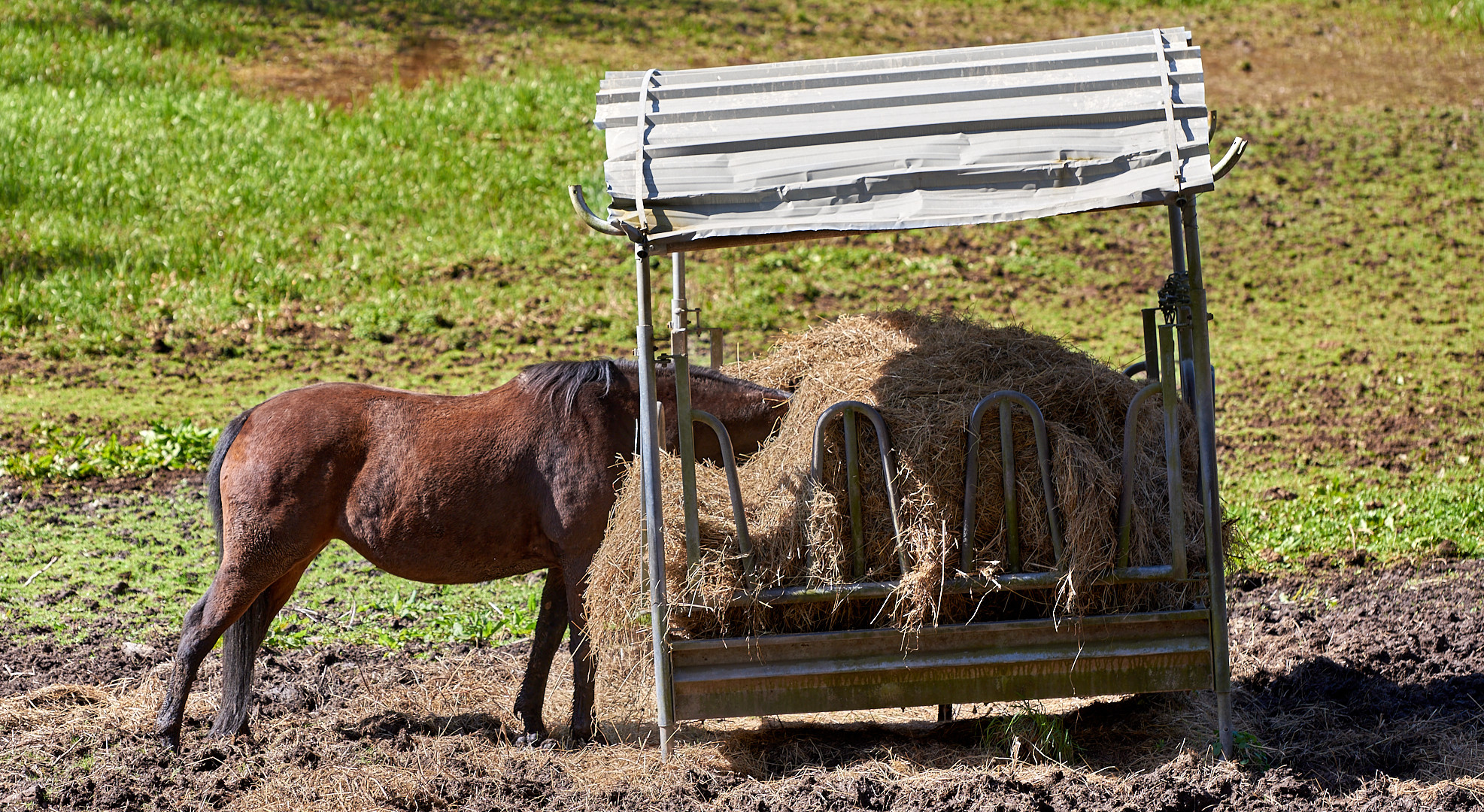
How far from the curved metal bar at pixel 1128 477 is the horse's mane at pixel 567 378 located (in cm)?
213

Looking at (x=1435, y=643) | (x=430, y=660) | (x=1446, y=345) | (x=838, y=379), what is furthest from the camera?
(x=1446, y=345)

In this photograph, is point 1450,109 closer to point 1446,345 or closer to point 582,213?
point 1446,345

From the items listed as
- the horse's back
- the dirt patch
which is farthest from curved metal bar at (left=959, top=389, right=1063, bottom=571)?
the dirt patch

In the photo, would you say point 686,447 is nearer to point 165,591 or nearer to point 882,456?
point 882,456

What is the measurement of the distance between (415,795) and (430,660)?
1.69 meters

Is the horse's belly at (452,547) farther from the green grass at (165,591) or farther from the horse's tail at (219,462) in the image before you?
the green grass at (165,591)

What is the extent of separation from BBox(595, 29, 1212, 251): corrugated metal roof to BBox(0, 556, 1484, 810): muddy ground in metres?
2.06

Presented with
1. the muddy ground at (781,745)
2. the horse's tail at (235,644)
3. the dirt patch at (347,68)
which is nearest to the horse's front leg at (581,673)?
the muddy ground at (781,745)

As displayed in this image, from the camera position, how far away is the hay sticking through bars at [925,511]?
4391 millimetres

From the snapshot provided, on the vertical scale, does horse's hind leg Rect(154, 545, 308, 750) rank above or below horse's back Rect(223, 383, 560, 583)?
below

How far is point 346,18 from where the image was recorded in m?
20.2

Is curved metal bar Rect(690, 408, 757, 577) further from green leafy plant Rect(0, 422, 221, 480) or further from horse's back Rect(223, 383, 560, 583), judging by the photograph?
green leafy plant Rect(0, 422, 221, 480)

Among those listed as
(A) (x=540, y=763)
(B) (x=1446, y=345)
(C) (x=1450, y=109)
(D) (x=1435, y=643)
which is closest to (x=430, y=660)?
(A) (x=540, y=763)

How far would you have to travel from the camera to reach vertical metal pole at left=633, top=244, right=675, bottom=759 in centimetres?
438
